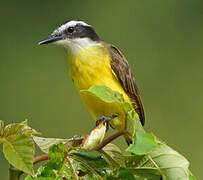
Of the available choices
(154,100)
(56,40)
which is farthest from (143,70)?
(56,40)

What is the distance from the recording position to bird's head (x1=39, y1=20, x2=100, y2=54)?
10.3ft

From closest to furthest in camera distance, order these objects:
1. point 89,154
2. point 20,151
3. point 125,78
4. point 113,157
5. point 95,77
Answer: point 20,151 → point 89,154 → point 113,157 → point 95,77 → point 125,78

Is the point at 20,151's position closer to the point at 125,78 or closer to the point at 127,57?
the point at 125,78

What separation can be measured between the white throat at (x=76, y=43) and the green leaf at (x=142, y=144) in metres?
1.91

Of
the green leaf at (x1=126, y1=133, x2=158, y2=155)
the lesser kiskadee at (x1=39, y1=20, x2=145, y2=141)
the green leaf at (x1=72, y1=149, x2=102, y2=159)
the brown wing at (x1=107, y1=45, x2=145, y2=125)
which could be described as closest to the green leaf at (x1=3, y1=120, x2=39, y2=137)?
the green leaf at (x1=72, y1=149, x2=102, y2=159)

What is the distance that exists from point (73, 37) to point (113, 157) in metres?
1.88

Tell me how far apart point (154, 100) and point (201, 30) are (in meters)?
1.53

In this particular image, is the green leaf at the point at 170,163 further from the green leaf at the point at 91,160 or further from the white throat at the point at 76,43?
the white throat at the point at 76,43

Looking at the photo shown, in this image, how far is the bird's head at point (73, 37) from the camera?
315 centimetres

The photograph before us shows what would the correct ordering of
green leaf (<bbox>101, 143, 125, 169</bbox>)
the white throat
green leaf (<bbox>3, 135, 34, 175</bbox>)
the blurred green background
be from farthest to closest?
the blurred green background
the white throat
green leaf (<bbox>101, 143, 125, 169</bbox>)
green leaf (<bbox>3, 135, 34, 175</bbox>)

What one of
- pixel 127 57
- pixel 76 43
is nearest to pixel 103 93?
pixel 76 43

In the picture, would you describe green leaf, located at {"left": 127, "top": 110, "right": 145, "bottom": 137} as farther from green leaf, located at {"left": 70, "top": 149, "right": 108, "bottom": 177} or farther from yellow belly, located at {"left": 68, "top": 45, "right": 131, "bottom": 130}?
yellow belly, located at {"left": 68, "top": 45, "right": 131, "bottom": 130}

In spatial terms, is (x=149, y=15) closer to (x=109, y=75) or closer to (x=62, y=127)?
(x=62, y=127)

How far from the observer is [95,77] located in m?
2.85
